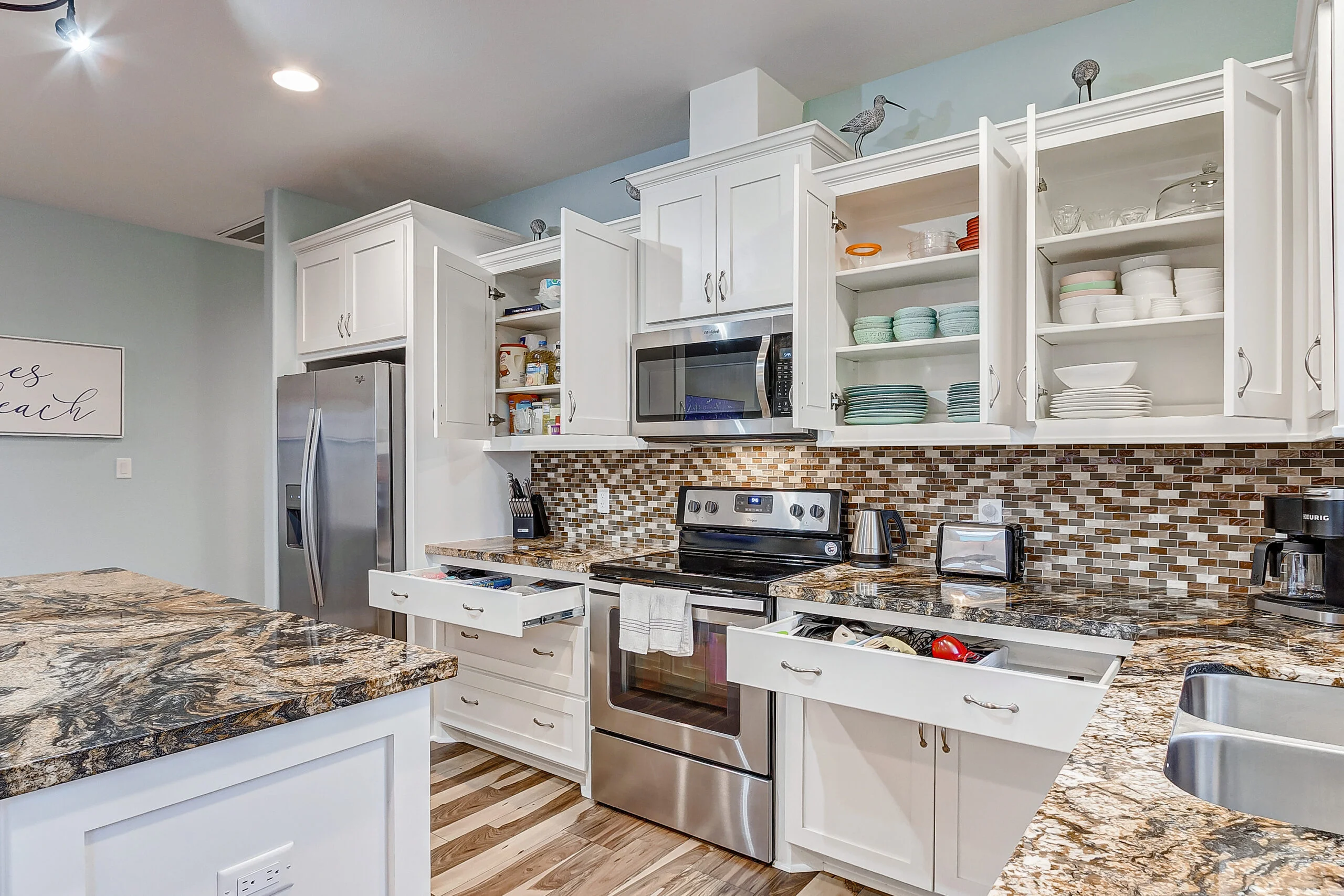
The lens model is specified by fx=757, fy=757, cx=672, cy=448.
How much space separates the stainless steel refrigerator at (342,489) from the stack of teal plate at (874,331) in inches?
72.4

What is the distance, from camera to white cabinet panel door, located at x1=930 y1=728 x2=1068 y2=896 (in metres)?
1.69

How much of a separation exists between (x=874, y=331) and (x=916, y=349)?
5.4 inches

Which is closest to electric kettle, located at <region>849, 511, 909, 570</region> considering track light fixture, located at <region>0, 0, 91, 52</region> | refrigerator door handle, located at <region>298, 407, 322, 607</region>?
refrigerator door handle, located at <region>298, 407, 322, 607</region>

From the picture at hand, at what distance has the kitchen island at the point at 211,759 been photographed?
2.72 feet

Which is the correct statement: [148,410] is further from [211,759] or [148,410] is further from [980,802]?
[980,802]

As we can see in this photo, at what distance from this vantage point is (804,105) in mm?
2807

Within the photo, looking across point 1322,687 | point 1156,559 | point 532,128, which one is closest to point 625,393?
point 532,128

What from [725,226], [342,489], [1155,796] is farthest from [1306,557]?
[342,489]

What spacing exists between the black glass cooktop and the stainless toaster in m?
0.40

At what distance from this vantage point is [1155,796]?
746 millimetres

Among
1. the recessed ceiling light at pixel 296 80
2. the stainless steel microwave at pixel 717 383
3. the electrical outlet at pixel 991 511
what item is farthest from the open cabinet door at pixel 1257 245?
the recessed ceiling light at pixel 296 80

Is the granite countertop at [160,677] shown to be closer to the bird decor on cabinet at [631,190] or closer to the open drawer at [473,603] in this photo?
the open drawer at [473,603]

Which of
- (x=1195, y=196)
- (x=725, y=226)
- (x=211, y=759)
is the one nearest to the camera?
(x=211, y=759)

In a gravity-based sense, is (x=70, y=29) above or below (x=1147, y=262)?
above
